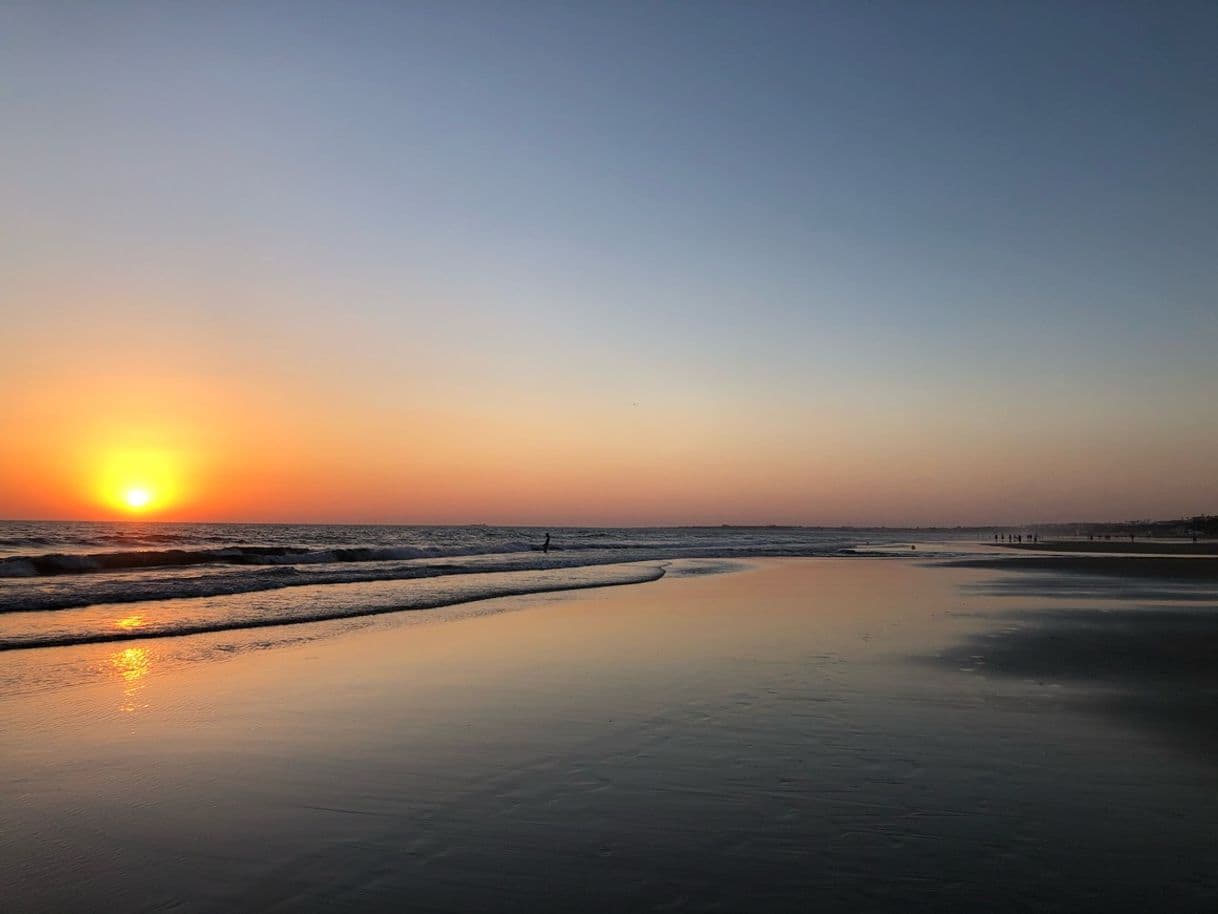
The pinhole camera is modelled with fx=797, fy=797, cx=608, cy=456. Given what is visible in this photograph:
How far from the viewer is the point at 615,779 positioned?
693 cm

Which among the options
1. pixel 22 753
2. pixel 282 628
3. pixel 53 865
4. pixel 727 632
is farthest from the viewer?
pixel 282 628

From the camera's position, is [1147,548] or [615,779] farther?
[1147,548]

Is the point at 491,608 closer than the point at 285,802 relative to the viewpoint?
No

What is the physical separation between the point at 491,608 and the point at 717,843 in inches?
644

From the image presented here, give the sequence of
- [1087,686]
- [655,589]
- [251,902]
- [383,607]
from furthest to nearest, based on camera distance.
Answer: [655,589] < [383,607] < [1087,686] < [251,902]

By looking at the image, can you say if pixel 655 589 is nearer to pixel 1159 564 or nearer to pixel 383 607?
pixel 383 607

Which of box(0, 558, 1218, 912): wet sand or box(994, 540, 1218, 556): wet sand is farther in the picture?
box(994, 540, 1218, 556): wet sand

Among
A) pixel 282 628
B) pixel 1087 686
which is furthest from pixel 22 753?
pixel 1087 686

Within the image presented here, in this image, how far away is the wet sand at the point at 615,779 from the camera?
4883mm

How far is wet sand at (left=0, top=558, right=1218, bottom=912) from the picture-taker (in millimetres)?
4883

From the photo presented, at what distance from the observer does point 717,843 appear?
5.48 m

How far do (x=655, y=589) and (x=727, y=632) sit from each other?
38.1ft

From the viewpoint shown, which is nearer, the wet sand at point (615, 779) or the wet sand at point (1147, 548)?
the wet sand at point (615, 779)

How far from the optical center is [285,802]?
6406 millimetres
